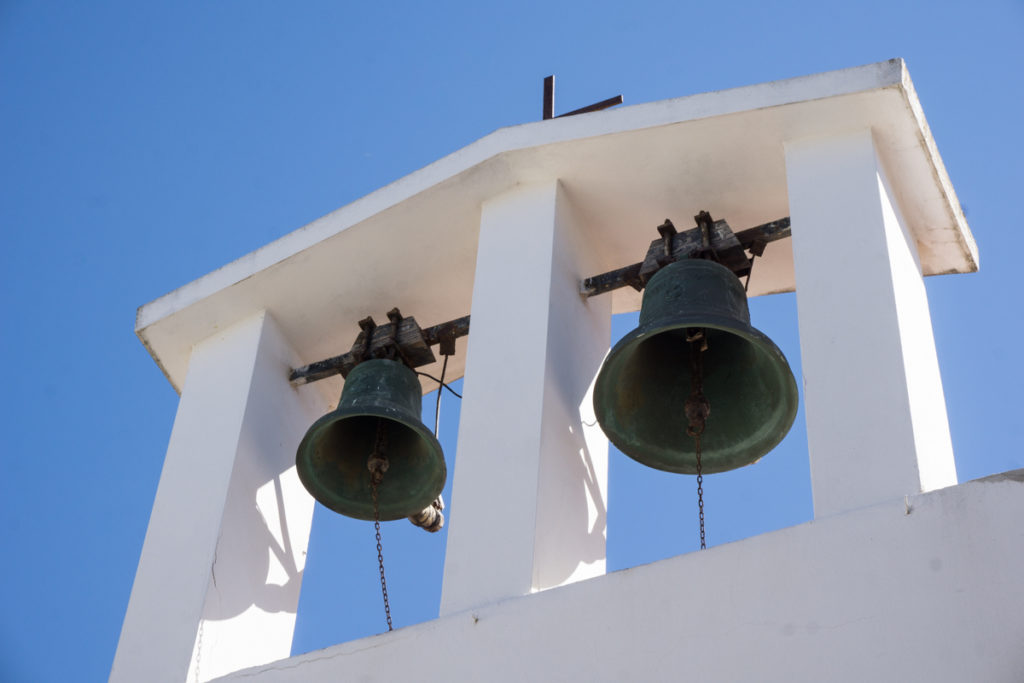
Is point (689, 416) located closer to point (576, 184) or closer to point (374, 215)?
point (576, 184)

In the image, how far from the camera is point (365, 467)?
5.94 meters

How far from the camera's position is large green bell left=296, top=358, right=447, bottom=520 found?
228 inches

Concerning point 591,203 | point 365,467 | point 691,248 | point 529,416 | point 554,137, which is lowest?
point 529,416

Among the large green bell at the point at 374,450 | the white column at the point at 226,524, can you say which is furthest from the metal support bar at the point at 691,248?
the white column at the point at 226,524

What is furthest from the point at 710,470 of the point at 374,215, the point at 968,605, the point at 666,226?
the point at 374,215

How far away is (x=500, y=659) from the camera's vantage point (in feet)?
14.3

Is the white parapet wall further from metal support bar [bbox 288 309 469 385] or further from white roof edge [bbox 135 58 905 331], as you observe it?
white roof edge [bbox 135 58 905 331]

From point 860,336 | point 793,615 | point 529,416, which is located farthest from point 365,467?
point 793,615

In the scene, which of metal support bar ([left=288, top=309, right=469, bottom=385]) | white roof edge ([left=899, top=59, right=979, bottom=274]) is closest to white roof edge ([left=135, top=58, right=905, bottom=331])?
white roof edge ([left=899, top=59, right=979, bottom=274])

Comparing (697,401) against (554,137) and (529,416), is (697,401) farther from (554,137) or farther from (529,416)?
(554,137)

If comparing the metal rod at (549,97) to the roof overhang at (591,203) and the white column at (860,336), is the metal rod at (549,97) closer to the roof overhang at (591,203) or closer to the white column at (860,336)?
the roof overhang at (591,203)

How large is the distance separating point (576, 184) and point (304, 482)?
1488mm

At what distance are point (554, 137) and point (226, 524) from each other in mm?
1840

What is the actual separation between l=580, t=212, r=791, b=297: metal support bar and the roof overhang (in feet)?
0.71
